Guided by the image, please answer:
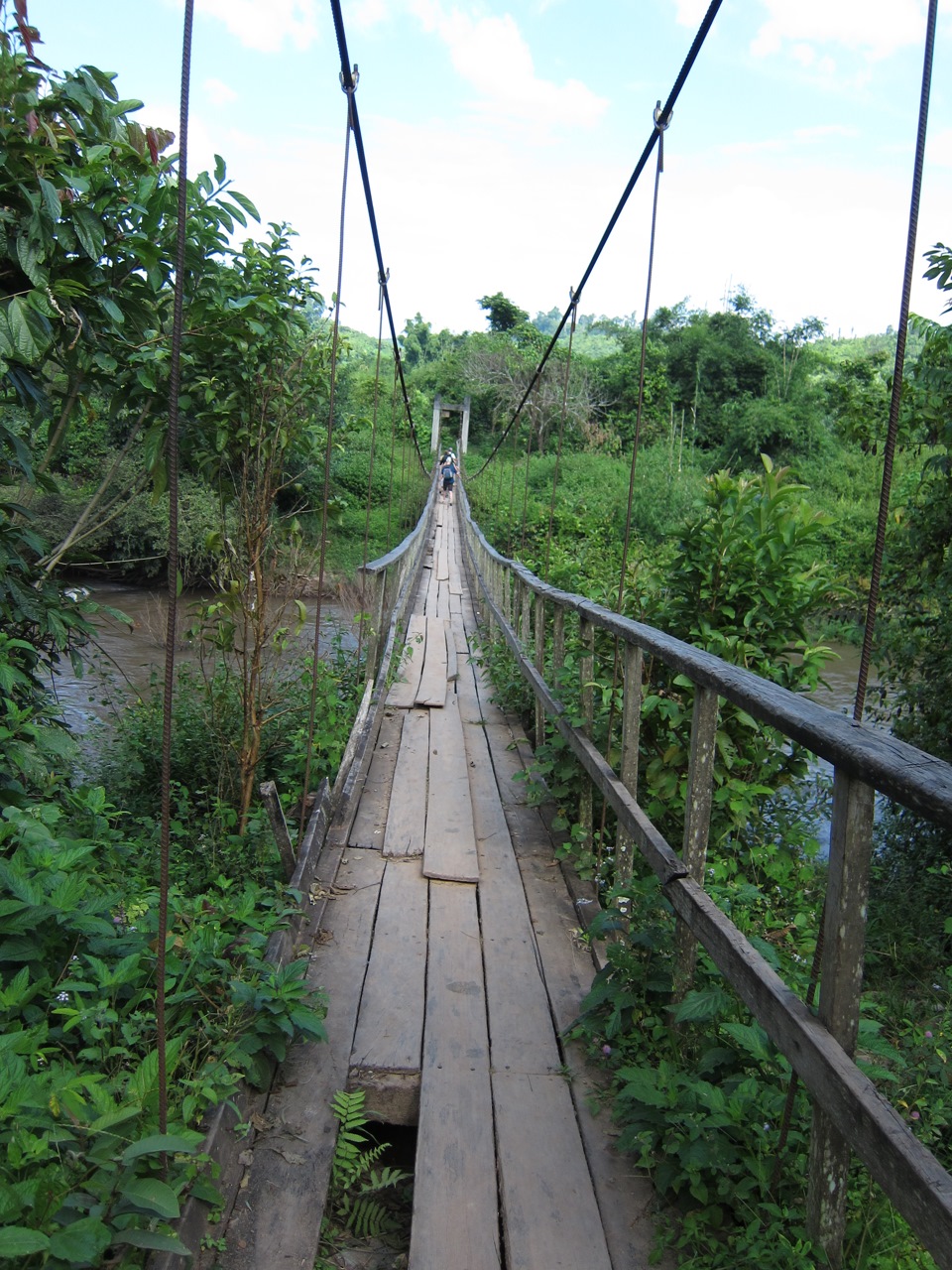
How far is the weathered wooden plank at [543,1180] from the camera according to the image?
1349mm

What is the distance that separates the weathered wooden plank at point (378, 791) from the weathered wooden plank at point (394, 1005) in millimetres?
303

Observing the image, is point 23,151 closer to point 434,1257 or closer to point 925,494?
point 434,1257

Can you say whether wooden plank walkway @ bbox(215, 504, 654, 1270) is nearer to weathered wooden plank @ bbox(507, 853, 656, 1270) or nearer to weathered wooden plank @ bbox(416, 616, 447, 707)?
weathered wooden plank @ bbox(507, 853, 656, 1270)

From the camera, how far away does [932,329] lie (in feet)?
13.8

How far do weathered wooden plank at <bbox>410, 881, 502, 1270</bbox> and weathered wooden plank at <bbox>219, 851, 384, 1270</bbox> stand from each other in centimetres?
16

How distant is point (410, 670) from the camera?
5863 mm

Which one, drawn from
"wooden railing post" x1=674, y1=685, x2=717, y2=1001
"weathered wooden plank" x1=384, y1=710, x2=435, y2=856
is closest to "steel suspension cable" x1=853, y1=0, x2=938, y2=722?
"wooden railing post" x1=674, y1=685, x2=717, y2=1001

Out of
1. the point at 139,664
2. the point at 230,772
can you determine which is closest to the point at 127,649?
the point at 139,664

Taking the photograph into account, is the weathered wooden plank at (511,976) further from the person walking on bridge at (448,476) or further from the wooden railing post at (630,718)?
the person walking on bridge at (448,476)

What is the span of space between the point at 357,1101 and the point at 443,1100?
16 centimetres

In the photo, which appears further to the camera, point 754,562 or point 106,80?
point 754,562

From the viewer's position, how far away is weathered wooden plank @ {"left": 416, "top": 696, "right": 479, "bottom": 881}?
2.76m

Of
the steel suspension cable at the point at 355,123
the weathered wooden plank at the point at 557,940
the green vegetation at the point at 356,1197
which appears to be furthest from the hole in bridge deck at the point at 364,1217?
the steel suspension cable at the point at 355,123

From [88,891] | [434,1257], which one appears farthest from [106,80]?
[434,1257]
